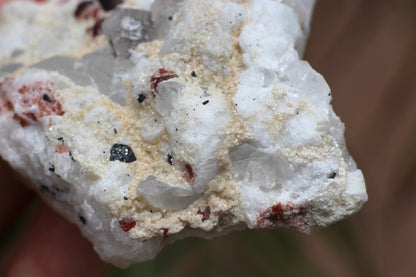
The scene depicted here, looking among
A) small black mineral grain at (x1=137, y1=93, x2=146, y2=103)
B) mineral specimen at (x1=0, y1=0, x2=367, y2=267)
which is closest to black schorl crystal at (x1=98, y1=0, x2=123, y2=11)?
mineral specimen at (x1=0, y1=0, x2=367, y2=267)

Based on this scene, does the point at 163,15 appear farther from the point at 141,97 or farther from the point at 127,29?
the point at 141,97

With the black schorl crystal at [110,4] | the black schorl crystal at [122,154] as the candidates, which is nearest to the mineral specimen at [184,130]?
the black schorl crystal at [122,154]

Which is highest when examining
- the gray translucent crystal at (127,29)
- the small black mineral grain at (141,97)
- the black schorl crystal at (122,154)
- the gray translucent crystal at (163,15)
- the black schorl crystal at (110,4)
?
the gray translucent crystal at (163,15)

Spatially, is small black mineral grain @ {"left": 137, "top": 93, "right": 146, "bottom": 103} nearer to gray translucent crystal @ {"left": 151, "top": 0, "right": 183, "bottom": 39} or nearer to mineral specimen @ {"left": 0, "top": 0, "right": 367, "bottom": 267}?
mineral specimen @ {"left": 0, "top": 0, "right": 367, "bottom": 267}

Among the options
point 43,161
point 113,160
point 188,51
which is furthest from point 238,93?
point 43,161

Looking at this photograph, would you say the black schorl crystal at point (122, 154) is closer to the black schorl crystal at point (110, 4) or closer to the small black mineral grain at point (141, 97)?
the small black mineral grain at point (141, 97)

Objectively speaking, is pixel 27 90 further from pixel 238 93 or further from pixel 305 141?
pixel 305 141

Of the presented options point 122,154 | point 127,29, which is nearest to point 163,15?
point 127,29
